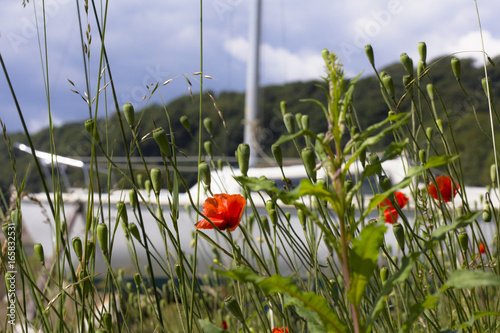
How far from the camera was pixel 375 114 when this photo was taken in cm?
1619

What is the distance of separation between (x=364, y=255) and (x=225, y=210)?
33 cm

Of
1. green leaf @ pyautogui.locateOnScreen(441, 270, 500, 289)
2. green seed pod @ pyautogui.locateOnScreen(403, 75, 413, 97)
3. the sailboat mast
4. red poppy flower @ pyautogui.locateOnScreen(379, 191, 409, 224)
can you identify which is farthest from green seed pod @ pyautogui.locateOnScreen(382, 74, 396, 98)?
the sailboat mast

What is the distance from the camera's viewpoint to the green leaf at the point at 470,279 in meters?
0.31

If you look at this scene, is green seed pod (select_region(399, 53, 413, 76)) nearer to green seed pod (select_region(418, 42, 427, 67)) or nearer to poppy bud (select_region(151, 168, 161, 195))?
green seed pod (select_region(418, 42, 427, 67))

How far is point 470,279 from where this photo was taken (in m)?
0.33

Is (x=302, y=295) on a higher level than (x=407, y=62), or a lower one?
lower

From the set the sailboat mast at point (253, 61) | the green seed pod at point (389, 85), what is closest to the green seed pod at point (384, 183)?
the green seed pod at point (389, 85)

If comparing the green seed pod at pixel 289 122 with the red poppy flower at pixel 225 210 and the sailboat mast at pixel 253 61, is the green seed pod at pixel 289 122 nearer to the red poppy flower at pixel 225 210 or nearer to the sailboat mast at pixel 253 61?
the red poppy flower at pixel 225 210

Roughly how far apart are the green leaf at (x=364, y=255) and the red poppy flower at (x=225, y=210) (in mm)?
303

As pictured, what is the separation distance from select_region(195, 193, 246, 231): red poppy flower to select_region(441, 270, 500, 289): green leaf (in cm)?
34

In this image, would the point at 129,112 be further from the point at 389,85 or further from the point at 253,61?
the point at 253,61

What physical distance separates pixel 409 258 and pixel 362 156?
289 millimetres

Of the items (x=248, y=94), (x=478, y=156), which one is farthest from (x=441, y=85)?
(x=248, y=94)

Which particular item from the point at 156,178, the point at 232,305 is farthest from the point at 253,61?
the point at 232,305
